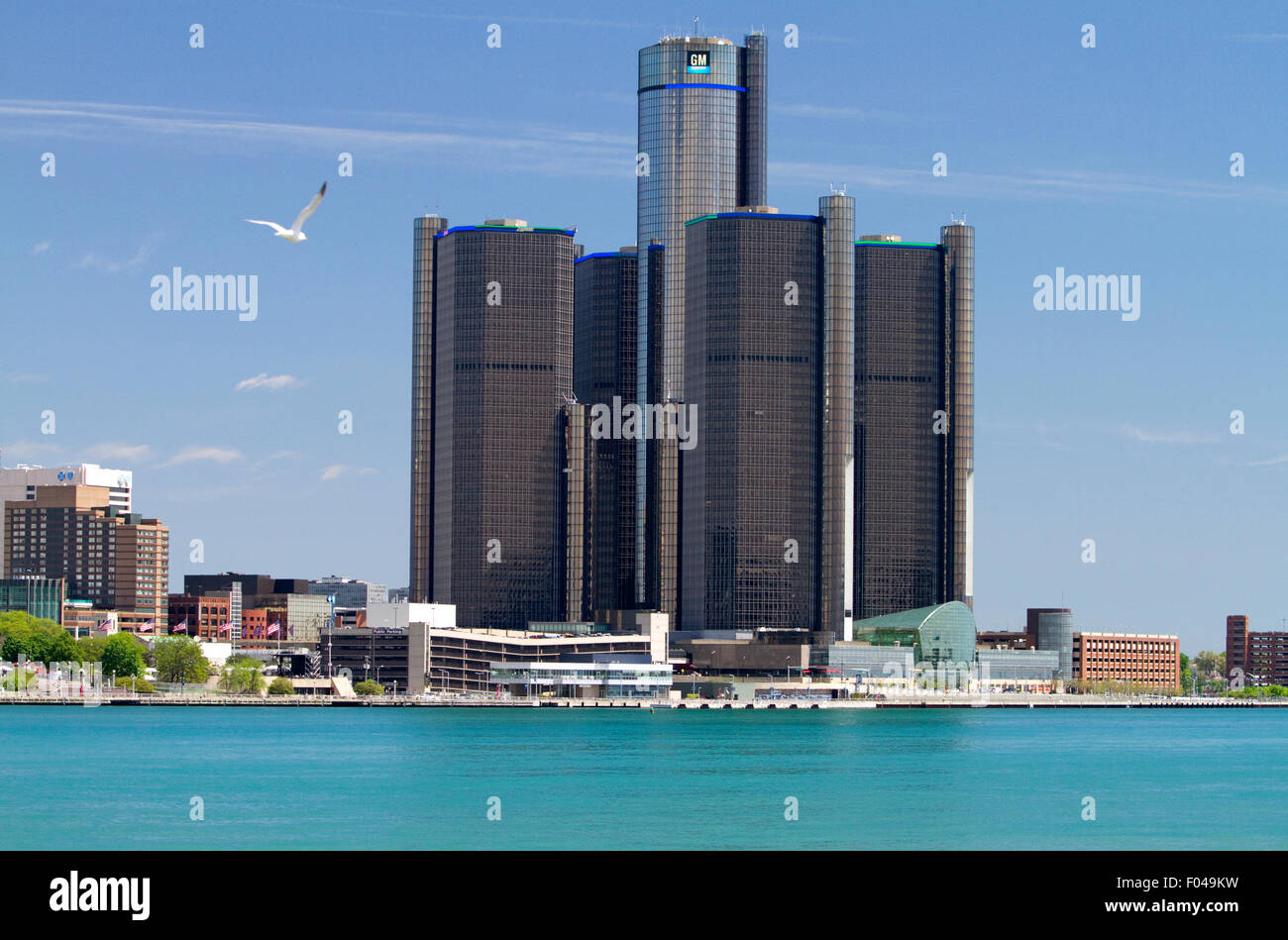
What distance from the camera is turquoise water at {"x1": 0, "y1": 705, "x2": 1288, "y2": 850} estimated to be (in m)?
76.7

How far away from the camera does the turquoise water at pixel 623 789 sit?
7669cm

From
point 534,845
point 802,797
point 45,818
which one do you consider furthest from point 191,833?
point 802,797

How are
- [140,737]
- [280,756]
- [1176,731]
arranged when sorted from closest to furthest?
1. [280,756]
2. [140,737]
3. [1176,731]

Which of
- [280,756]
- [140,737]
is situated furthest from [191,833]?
[140,737]

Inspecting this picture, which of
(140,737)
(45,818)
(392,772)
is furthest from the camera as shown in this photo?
(140,737)

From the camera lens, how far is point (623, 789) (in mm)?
98500
